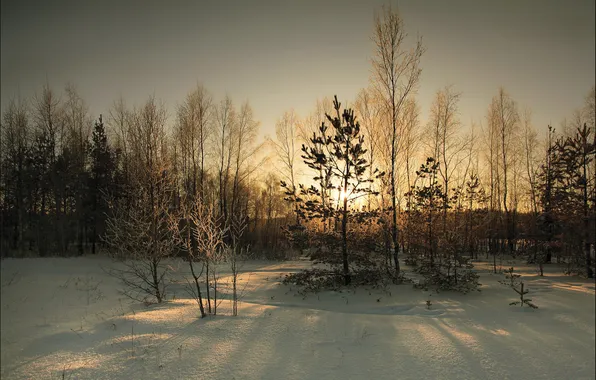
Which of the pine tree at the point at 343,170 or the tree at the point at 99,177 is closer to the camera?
the pine tree at the point at 343,170

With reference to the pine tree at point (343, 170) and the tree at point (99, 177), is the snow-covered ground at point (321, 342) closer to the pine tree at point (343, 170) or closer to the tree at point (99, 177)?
the pine tree at point (343, 170)

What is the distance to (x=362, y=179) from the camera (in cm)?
1032

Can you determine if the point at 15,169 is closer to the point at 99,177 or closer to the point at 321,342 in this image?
the point at 99,177

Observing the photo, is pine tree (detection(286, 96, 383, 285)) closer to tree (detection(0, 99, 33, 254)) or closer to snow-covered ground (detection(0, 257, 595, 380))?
snow-covered ground (detection(0, 257, 595, 380))

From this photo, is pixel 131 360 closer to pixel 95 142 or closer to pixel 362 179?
pixel 362 179

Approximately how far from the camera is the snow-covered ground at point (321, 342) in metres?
4.09

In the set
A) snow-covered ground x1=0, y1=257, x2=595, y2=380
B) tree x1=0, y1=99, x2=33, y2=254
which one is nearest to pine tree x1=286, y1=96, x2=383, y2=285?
snow-covered ground x1=0, y1=257, x2=595, y2=380

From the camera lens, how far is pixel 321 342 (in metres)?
5.12

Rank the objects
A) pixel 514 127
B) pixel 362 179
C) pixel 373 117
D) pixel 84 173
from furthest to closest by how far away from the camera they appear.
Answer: pixel 84 173 → pixel 514 127 → pixel 373 117 → pixel 362 179

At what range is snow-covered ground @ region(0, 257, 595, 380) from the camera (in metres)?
4.09

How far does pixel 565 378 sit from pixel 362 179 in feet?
→ 23.9

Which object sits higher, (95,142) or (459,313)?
(95,142)

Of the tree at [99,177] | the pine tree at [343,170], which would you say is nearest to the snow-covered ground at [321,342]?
the pine tree at [343,170]

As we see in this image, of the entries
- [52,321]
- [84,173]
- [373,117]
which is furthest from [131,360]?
[84,173]
